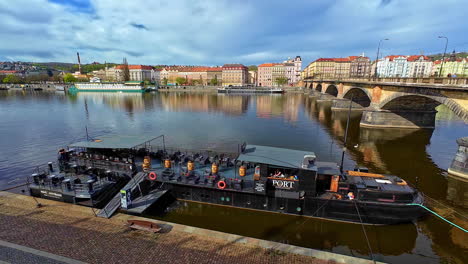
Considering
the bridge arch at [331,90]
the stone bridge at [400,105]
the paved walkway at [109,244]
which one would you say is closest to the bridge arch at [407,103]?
the stone bridge at [400,105]

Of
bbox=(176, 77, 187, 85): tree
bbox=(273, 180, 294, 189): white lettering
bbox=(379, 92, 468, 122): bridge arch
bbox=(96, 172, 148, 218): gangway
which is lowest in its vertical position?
bbox=(96, 172, 148, 218): gangway

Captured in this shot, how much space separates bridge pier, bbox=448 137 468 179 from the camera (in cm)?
2050

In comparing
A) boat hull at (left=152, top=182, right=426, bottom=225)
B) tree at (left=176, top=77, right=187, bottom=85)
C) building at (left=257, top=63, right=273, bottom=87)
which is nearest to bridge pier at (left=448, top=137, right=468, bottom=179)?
boat hull at (left=152, top=182, right=426, bottom=225)

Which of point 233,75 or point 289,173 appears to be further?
point 233,75

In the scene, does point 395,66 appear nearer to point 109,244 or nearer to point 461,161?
point 461,161

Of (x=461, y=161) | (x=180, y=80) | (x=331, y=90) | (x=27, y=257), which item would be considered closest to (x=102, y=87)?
(x=180, y=80)

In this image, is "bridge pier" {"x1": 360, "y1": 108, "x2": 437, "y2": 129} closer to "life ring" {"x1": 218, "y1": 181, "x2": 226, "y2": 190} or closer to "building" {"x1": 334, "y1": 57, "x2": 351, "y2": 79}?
"life ring" {"x1": 218, "y1": 181, "x2": 226, "y2": 190}

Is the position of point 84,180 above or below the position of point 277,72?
below

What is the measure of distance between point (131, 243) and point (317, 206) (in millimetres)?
10438

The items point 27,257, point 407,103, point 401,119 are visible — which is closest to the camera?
point 27,257

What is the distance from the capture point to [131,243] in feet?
33.0

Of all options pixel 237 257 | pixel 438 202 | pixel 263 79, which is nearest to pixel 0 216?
pixel 237 257

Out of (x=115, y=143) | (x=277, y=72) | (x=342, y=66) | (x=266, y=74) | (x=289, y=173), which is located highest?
(x=342, y=66)

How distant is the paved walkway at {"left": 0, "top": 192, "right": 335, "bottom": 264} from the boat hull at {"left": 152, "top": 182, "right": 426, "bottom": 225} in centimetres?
453
